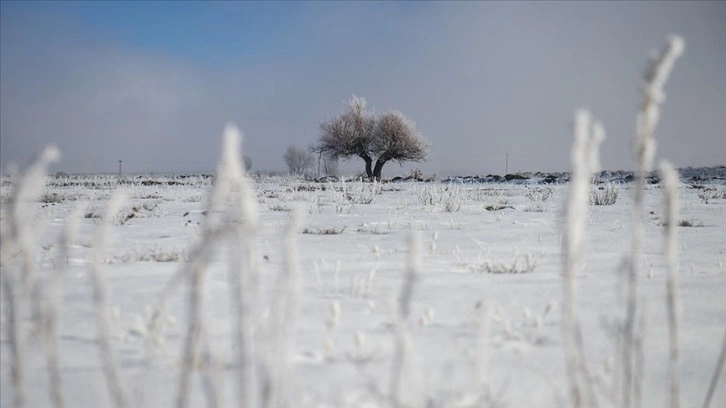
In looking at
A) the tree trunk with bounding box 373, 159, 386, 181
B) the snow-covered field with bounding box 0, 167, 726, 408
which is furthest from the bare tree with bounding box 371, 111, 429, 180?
the snow-covered field with bounding box 0, 167, 726, 408

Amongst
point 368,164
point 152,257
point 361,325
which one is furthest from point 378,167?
point 361,325

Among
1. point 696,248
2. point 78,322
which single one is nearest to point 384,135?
point 696,248

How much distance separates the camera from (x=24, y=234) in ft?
2.99

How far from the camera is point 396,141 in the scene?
39469 millimetres

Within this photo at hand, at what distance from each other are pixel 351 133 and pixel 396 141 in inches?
133

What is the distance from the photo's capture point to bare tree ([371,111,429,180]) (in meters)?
39.4

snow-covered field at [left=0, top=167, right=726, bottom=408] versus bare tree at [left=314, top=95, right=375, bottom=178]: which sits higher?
bare tree at [left=314, top=95, right=375, bottom=178]

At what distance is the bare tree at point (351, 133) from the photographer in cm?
3991

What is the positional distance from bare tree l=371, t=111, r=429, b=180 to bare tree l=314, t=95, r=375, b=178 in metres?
0.63

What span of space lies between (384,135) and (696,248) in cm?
3546

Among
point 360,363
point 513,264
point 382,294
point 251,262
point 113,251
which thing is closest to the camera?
→ point 251,262

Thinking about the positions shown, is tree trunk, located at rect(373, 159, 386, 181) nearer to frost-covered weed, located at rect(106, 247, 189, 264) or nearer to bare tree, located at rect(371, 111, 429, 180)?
bare tree, located at rect(371, 111, 429, 180)

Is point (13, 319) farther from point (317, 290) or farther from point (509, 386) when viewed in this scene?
point (317, 290)

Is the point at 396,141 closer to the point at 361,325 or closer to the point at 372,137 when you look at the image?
the point at 372,137
